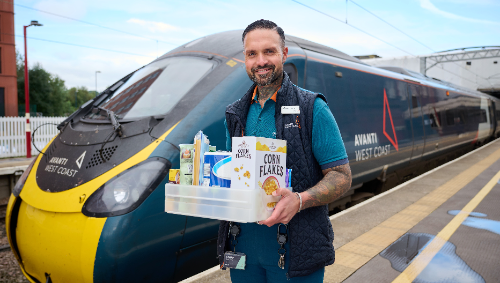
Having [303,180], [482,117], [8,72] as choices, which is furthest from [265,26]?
[8,72]

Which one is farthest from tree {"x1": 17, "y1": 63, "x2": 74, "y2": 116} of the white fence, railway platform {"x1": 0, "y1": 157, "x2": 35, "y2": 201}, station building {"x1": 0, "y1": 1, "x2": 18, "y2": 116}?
railway platform {"x1": 0, "y1": 157, "x2": 35, "y2": 201}

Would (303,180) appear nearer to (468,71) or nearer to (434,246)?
(434,246)

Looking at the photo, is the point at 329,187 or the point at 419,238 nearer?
the point at 329,187

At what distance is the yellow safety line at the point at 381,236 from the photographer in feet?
11.3

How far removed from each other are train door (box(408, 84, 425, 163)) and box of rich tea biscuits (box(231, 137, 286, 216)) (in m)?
7.58

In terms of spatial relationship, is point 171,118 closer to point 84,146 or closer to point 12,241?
point 84,146

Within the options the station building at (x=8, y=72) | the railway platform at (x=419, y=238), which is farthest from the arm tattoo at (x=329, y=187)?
the station building at (x=8, y=72)

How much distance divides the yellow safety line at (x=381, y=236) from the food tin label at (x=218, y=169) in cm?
212

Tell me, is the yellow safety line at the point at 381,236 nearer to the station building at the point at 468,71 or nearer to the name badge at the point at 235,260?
the name badge at the point at 235,260

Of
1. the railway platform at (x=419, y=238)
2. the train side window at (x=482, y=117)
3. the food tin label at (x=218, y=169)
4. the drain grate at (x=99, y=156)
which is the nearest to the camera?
the food tin label at (x=218, y=169)

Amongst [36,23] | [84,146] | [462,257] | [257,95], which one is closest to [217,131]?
[84,146]

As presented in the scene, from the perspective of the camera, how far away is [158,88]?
3.97 meters

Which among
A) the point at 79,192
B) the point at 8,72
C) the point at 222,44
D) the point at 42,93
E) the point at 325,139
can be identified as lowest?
the point at 79,192

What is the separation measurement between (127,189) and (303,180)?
5.76 ft
